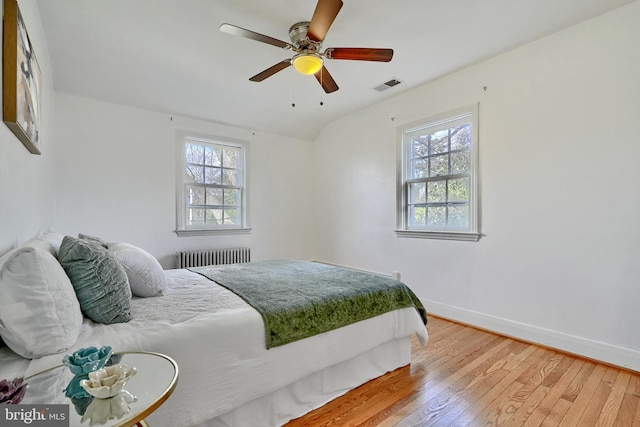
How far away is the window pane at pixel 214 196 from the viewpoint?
415cm

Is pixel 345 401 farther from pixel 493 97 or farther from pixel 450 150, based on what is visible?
pixel 493 97

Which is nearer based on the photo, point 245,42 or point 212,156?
point 245,42

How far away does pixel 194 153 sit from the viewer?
4.03 metres

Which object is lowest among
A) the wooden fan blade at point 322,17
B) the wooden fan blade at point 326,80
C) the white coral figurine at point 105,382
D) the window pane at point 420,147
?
the white coral figurine at point 105,382

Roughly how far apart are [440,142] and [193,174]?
3193mm

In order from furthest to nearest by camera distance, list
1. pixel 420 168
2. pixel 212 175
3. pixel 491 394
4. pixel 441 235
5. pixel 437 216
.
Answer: pixel 212 175 → pixel 420 168 → pixel 437 216 → pixel 441 235 → pixel 491 394

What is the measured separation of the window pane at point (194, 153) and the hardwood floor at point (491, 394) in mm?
3437

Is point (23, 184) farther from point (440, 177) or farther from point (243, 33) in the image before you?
point (440, 177)

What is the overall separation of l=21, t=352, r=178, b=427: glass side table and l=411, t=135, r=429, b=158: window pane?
3280mm

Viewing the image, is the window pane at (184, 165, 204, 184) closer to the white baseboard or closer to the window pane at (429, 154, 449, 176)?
the window pane at (429, 154, 449, 176)

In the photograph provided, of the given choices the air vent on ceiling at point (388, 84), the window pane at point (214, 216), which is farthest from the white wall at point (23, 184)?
the air vent on ceiling at point (388, 84)

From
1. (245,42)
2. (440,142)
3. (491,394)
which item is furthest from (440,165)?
(245,42)

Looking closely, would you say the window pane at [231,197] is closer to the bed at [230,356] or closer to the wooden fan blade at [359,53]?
the bed at [230,356]

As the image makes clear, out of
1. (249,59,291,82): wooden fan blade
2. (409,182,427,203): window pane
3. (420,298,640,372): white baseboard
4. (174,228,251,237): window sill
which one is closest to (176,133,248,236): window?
(174,228,251,237): window sill
